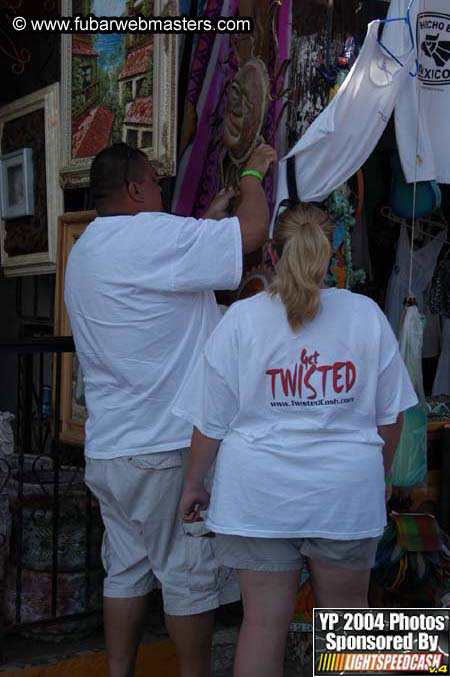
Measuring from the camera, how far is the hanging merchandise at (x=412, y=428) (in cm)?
412

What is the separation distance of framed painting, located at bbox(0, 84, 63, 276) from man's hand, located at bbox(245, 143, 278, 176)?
5.17 ft

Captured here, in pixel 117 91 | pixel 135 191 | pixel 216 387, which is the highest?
pixel 117 91

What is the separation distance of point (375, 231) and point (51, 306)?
85.0 inches

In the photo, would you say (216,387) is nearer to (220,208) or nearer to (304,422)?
(304,422)

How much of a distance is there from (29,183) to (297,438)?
9.79ft

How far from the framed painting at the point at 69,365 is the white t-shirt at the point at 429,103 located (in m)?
1.63

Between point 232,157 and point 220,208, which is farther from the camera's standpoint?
point 232,157

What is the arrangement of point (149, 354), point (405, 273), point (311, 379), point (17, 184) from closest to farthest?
point (311, 379) < point (149, 354) < point (17, 184) < point (405, 273)

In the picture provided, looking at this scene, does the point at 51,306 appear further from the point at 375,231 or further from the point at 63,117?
the point at 375,231

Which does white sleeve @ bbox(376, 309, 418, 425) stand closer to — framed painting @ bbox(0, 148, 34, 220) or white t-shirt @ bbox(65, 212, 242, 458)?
white t-shirt @ bbox(65, 212, 242, 458)

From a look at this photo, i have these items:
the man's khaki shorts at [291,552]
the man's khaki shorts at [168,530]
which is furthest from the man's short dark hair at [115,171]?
the man's khaki shorts at [291,552]

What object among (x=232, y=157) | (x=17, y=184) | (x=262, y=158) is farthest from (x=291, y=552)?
(x=17, y=184)

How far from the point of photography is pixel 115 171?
3166mm

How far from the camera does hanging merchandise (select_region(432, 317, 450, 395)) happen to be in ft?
20.0
